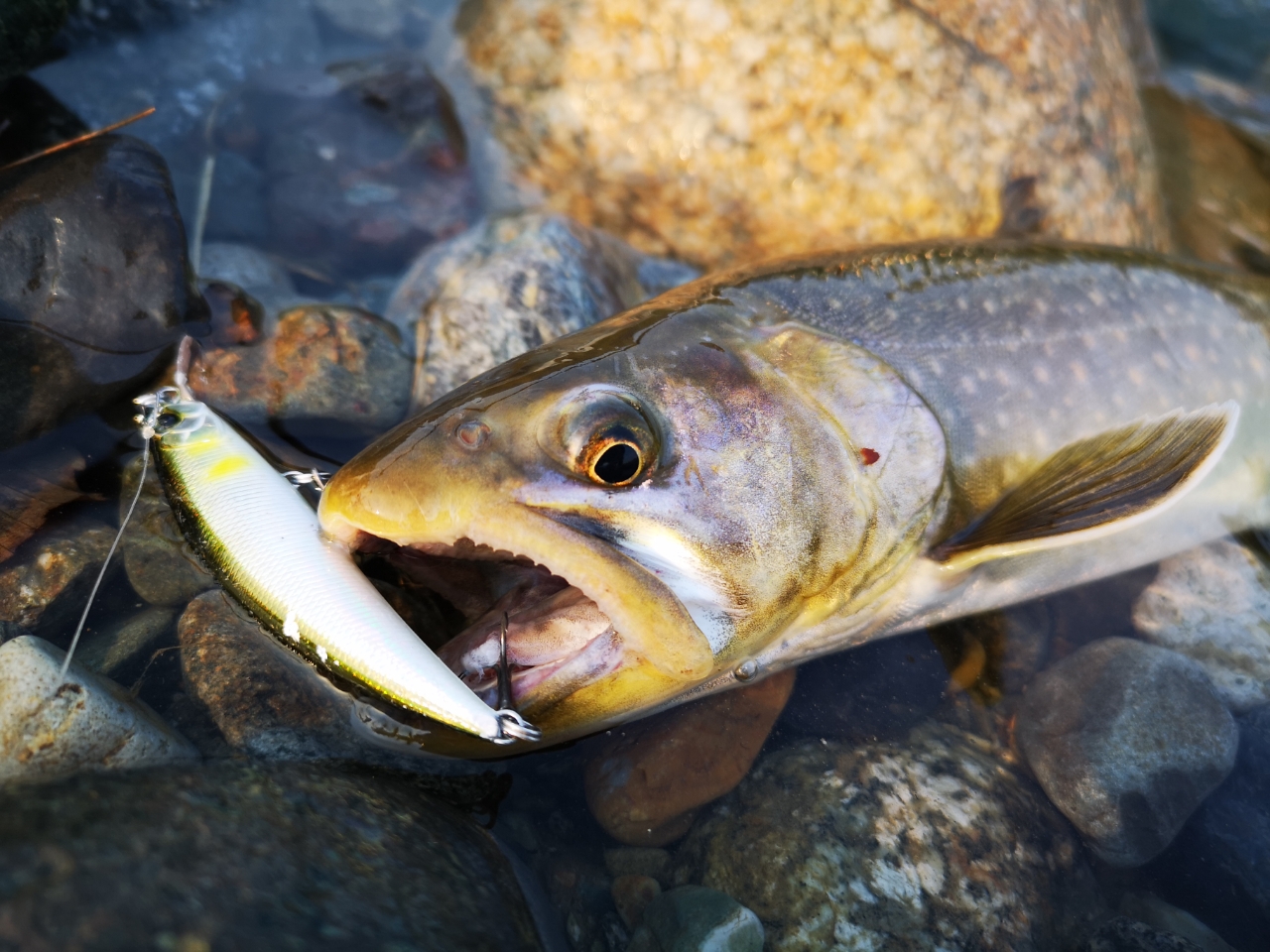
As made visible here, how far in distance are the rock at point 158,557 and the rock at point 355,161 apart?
1631 mm

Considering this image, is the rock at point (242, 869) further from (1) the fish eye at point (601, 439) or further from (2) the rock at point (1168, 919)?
(2) the rock at point (1168, 919)

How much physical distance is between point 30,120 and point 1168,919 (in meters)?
5.59

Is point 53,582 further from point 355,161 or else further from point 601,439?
point 355,161

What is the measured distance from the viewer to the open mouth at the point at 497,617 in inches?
86.0

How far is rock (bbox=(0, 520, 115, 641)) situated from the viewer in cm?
255

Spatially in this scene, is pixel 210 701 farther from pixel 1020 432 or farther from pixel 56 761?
pixel 1020 432

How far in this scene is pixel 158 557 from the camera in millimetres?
2756

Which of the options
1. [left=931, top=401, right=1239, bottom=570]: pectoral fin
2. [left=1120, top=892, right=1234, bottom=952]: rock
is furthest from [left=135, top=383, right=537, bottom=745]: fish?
[left=1120, top=892, right=1234, bottom=952]: rock

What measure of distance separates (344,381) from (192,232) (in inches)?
51.8

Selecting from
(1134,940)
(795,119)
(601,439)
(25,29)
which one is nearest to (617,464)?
(601,439)

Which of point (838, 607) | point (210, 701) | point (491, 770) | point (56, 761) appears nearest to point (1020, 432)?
point (838, 607)

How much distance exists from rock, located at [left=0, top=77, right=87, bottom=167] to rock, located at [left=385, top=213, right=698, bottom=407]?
5.25 feet

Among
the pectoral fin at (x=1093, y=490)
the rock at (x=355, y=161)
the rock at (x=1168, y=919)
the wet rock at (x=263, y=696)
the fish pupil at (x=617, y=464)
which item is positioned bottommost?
the rock at (x=1168, y=919)

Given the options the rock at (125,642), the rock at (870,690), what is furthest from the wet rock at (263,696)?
the rock at (870,690)
